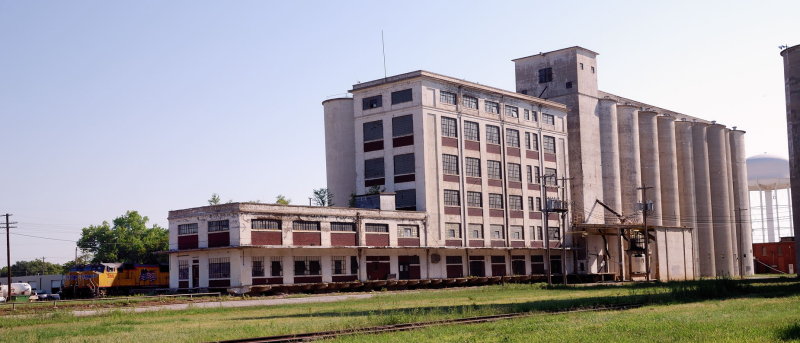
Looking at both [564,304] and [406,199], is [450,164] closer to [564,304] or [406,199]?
[406,199]

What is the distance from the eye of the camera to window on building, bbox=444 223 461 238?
235 ft

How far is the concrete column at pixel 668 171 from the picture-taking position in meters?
92.9

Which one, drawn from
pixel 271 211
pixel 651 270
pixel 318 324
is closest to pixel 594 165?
pixel 651 270

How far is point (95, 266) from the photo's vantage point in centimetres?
6738

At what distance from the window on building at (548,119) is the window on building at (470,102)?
9.95 metres

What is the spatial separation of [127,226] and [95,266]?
5239cm

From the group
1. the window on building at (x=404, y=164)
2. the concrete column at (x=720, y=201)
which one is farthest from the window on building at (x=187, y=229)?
the concrete column at (x=720, y=201)

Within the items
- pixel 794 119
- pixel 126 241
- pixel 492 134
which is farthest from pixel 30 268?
pixel 794 119

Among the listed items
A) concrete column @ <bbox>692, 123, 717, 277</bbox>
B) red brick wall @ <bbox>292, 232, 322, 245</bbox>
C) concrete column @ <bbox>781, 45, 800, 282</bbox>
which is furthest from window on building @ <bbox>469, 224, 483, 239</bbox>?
concrete column @ <bbox>692, 123, 717, 277</bbox>

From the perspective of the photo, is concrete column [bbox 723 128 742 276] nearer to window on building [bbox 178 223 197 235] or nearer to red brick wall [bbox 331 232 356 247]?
red brick wall [bbox 331 232 356 247]

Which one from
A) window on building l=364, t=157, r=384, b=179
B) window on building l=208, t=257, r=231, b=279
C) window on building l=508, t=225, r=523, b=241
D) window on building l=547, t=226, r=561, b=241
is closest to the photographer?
window on building l=208, t=257, r=231, b=279

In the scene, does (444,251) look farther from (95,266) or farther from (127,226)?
(127,226)

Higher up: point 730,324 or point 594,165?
point 594,165

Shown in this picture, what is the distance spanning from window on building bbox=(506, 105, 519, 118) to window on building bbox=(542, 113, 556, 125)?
164 inches
